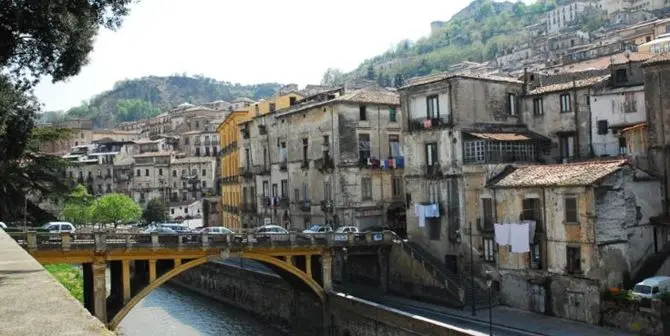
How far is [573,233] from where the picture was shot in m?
36.8

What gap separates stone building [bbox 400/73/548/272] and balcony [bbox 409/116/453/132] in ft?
0.22

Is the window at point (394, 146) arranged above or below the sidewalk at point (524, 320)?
above

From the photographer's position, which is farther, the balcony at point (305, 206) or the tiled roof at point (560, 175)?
the balcony at point (305, 206)

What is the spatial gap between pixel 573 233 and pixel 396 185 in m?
20.8

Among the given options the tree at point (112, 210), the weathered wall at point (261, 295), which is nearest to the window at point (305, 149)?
the weathered wall at point (261, 295)

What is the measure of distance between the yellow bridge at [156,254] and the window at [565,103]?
48.8 ft

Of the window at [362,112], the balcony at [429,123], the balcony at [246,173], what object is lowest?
the balcony at [246,173]

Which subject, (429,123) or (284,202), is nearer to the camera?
(429,123)

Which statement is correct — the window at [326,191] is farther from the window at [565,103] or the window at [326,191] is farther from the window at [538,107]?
the window at [565,103]

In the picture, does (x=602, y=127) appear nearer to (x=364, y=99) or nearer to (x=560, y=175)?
(x=560, y=175)

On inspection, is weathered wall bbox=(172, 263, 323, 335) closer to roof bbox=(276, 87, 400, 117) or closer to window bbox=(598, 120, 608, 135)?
roof bbox=(276, 87, 400, 117)

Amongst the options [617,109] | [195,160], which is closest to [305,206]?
[617,109]

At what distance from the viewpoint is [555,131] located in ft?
156

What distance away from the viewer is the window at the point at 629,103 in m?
43.2
